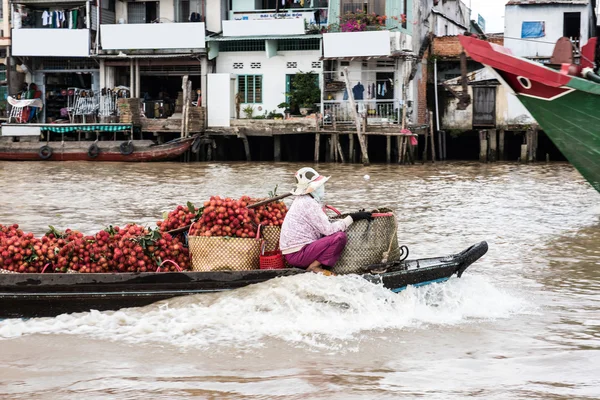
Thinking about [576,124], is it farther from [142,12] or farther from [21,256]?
[142,12]

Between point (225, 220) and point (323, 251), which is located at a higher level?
point (225, 220)

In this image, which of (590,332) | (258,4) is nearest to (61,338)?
(590,332)

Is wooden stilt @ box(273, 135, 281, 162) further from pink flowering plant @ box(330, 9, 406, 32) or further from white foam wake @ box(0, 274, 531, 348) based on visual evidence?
white foam wake @ box(0, 274, 531, 348)

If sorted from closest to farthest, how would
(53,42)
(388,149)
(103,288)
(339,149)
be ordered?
(103,288) → (388,149) → (339,149) → (53,42)

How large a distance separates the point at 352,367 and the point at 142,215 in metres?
9.94

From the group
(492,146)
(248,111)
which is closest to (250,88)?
(248,111)

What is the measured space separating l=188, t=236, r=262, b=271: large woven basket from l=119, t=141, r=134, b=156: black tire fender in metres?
23.0

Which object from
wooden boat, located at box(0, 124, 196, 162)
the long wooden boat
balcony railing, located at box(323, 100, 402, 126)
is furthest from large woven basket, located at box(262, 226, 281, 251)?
wooden boat, located at box(0, 124, 196, 162)

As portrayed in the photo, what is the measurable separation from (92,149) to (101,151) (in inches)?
13.0

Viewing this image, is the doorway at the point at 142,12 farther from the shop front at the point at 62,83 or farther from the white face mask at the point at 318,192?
the white face mask at the point at 318,192

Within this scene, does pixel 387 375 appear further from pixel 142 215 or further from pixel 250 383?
pixel 142 215

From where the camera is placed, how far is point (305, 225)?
787 cm

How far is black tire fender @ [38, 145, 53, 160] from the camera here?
1219 inches

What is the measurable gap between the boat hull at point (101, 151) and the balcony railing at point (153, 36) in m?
4.04
